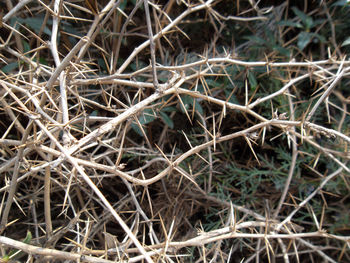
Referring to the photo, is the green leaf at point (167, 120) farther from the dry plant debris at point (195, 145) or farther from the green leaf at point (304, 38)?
the green leaf at point (304, 38)

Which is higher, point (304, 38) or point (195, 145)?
point (304, 38)

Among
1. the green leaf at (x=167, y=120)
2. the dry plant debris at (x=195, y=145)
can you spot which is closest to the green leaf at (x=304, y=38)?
the dry plant debris at (x=195, y=145)

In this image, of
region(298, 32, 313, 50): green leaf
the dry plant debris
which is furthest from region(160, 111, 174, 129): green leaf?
region(298, 32, 313, 50): green leaf

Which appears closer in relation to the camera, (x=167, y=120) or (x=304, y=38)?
(x=167, y=120)

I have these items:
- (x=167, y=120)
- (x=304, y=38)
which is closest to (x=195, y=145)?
(x=167, y=120)

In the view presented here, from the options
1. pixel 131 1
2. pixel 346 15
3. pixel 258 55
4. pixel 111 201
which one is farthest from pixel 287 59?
pixel 111 201

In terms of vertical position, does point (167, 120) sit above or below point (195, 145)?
above

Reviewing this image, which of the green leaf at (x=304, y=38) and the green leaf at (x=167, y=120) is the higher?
the green leaf at (x=304, y=38)

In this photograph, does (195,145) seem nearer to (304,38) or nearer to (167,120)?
(167,120)

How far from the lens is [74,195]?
4.68 feet

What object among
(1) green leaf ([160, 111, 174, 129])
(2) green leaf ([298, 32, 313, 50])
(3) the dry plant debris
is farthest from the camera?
(2) green leaf ([298, 32, 313, 50])

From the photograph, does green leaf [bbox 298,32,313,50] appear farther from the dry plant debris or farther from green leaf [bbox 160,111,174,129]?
green leaf [bbox 160,111,174,129]

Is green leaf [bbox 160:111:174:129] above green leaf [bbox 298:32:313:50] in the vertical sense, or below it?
below

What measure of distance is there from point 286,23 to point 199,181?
2.98ft
